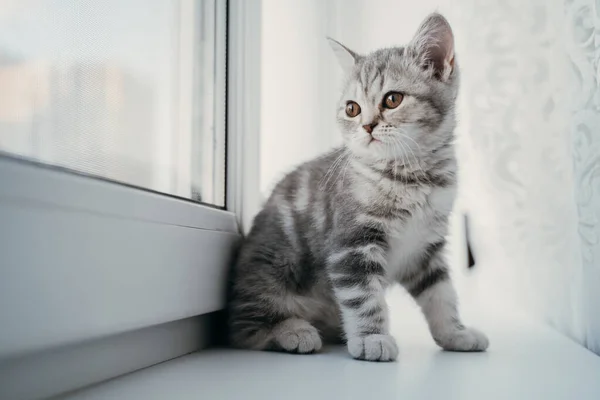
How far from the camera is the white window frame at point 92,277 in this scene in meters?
0.51

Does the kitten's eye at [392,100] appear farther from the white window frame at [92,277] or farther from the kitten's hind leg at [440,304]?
the white window frame at [92,277]

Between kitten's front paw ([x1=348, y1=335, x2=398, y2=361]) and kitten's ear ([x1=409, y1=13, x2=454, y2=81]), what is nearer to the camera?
kitten's front paw ([x1=348, y1=335, x2=398, y2=361])

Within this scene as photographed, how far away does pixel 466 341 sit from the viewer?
1000 millimetres

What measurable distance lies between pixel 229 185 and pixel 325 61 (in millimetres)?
891

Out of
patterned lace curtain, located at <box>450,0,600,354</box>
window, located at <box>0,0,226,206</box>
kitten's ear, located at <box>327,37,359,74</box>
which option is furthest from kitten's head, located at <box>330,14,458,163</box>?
window, located at <box>0,0,226,206</box>

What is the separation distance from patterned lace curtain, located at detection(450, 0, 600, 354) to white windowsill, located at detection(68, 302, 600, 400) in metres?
0.17

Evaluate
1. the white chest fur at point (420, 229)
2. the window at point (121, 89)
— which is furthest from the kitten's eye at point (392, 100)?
the window at point (121, 89)

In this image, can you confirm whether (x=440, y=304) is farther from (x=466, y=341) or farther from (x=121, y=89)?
(x=121, y=89)

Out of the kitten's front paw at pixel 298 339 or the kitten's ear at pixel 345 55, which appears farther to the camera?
the kitten's ear at pixel 345 55

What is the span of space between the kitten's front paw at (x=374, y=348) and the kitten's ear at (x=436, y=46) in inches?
20.7

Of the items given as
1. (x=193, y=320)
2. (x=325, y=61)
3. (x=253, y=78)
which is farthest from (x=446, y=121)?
(x=325, y=61)

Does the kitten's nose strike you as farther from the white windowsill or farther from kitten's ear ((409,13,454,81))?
the white windowsill

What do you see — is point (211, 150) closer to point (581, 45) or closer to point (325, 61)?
point (581, 45)

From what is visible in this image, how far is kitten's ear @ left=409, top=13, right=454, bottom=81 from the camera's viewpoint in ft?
3.50
